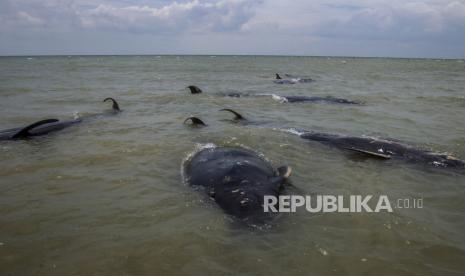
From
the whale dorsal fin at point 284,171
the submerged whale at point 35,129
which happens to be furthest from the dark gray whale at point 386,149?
the submerged whale at point 35,129

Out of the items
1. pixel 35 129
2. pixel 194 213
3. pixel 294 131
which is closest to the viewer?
pixel 194 213

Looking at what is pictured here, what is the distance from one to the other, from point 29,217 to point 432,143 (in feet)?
28.1

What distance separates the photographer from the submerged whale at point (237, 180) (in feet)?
17.1

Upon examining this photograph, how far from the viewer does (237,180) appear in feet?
19.0

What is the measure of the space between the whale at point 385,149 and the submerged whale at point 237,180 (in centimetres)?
243

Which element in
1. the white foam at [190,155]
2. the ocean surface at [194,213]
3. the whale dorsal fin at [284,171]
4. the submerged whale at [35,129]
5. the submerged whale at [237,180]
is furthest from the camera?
the submerged whale at [35,129]

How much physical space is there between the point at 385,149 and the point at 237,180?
406 cm

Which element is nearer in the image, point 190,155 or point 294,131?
point 190,155

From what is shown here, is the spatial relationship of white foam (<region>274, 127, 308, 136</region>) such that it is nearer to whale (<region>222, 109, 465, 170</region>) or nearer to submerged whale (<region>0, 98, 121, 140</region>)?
whale (<region>222, 109, 465, 170</region>)

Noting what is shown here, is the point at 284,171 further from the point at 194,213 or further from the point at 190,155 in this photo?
the point at 190,155

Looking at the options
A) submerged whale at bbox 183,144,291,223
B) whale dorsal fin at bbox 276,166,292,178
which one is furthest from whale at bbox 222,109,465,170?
submerged whale at bbox 183,144,291,223

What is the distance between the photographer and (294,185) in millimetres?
6531

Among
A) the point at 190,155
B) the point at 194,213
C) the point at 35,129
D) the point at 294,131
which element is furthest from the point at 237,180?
the point at 35,129

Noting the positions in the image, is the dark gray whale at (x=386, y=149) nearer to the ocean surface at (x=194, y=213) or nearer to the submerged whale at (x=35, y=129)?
the ocean surface at (x=194, y=213)
